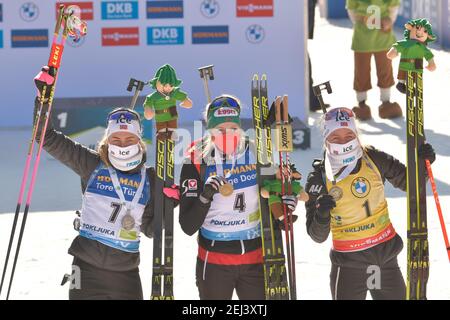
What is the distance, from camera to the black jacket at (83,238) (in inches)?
261

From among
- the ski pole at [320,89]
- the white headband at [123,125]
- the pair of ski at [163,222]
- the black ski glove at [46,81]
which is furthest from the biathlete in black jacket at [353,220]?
the black ski glove at [46,81]

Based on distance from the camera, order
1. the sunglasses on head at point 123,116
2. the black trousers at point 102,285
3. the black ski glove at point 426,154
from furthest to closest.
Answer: the black ski glove at point 426,154 → the sunglasses on head at point 123,116 → the black trousers at point 102,285

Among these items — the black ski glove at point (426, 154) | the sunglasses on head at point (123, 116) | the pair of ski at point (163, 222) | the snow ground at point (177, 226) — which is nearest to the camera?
the pair of ski at point (163, 222)

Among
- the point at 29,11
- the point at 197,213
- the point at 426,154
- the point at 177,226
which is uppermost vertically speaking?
the point at 29,11

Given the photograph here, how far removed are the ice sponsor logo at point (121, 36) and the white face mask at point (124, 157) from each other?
26.4ft

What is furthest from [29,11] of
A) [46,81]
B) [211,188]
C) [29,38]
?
[211,188]

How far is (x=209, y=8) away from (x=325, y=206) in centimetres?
837

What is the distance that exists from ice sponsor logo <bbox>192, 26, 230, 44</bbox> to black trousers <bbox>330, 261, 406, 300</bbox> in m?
8.26

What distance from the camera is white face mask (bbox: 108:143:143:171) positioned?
6688 mm

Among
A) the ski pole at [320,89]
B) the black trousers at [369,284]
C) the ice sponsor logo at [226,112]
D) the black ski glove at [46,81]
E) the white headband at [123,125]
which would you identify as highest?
the black ski glove at [46,81]

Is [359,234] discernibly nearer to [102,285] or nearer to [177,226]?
[102,285]

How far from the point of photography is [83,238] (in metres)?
6.70

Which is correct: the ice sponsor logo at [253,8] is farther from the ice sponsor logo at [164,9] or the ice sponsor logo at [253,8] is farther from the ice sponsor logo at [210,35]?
the ice sponsor logo at [164,9]

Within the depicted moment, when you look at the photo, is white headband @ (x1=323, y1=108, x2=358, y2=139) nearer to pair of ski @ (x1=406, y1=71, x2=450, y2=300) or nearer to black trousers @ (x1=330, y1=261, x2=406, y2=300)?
pair of ski @ (x1=406, y1=71, x2=450, y2=300)
